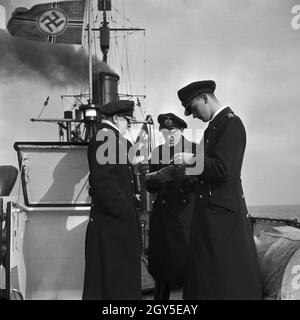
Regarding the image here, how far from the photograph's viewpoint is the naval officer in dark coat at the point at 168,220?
106 inches

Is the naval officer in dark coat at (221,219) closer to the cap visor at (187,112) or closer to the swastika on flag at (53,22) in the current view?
the cap visor at (187,112)

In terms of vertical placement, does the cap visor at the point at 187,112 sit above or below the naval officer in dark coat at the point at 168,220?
above

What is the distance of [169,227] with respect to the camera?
109 inches

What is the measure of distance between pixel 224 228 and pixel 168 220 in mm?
796

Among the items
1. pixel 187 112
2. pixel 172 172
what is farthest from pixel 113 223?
pixel 187 112

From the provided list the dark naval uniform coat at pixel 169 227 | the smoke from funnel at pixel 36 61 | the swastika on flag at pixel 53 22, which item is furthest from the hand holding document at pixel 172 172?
the swastika on flag at pixel 53 22

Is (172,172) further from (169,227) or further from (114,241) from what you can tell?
(169,227)

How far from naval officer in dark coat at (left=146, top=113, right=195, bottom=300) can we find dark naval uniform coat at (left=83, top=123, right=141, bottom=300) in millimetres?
336

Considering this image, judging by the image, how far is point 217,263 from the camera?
2.00 m

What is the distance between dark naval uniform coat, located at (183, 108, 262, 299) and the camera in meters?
1.97

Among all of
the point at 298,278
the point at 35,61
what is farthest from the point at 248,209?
the point at 35,61

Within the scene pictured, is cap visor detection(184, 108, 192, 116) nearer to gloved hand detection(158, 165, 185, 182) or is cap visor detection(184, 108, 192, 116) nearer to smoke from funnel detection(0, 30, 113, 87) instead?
gloved hand detection(158, 165, 185, 182)

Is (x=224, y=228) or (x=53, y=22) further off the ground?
(x=53, y=22)
